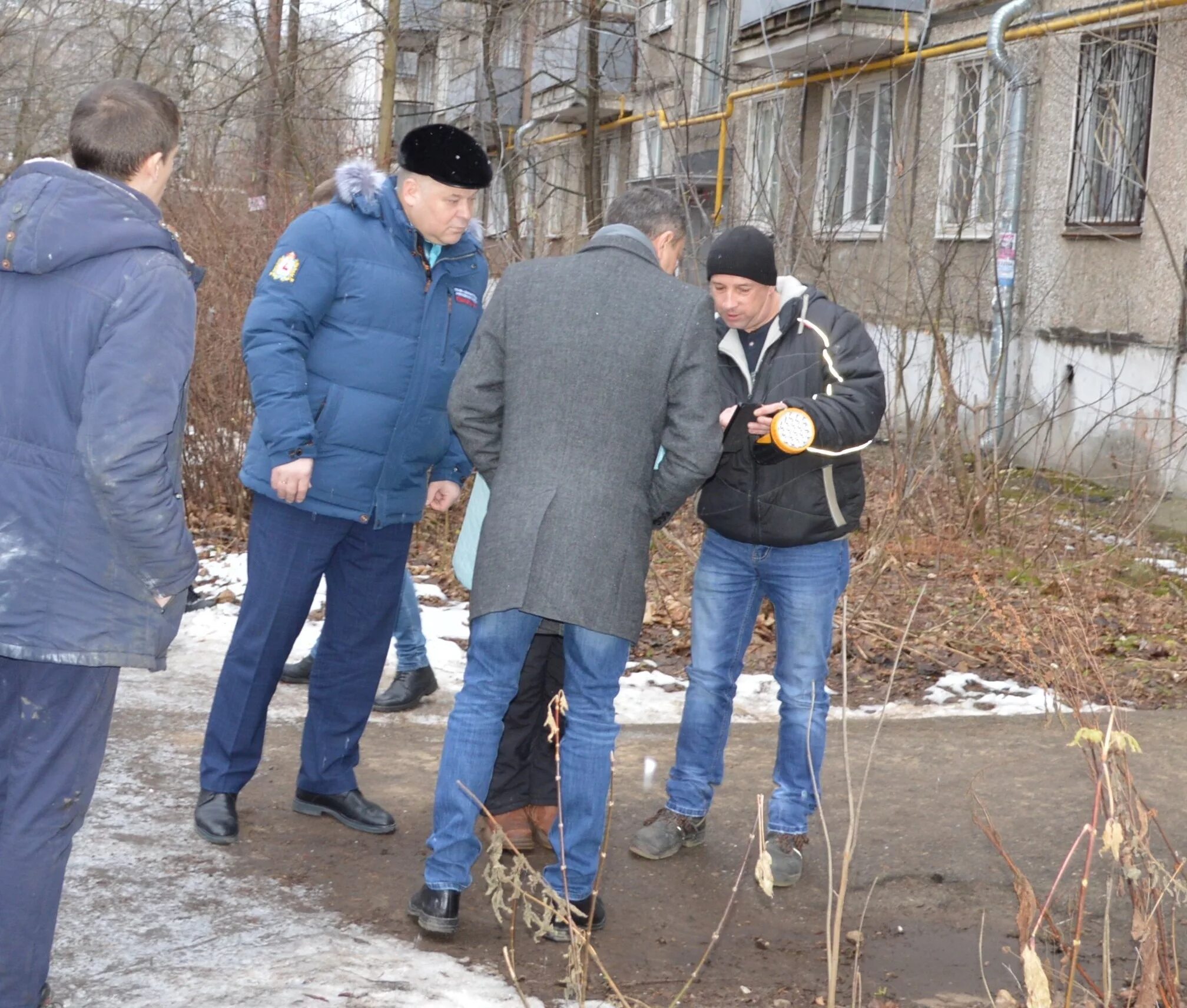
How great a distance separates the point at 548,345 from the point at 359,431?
73cm

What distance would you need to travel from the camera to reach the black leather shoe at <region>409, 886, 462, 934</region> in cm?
339

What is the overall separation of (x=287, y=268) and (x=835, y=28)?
1266 cm

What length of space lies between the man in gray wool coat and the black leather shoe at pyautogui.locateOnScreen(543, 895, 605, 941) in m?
0.01

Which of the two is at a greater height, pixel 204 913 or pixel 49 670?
pixel 49 670

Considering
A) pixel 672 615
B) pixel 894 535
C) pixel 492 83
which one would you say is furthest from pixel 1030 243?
pixel 672 615

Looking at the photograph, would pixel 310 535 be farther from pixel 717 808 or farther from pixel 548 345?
pixel 717 808

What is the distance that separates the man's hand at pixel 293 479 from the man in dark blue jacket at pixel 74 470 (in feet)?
2.91

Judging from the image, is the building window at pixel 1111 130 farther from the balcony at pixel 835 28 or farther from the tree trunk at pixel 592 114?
the tree trunk at pixel 592 114

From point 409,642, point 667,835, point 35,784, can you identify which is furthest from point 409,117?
point 35,784

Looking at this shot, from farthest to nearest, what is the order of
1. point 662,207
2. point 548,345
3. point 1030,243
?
point 1030,243 < point 662,207 < point 548,345

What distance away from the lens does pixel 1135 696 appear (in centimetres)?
600

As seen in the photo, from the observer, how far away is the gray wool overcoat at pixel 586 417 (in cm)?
338

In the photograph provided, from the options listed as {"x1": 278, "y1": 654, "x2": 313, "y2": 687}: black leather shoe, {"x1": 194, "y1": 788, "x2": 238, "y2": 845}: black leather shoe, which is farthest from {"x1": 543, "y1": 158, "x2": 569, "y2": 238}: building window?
{"x1": 194, "y1": 788, "x2": 238, "y2": 845}: black leather shoe

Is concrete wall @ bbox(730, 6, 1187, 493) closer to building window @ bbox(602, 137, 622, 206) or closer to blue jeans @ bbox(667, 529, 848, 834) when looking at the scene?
blue jeans @ bbox(667, 529, 848, 834)
